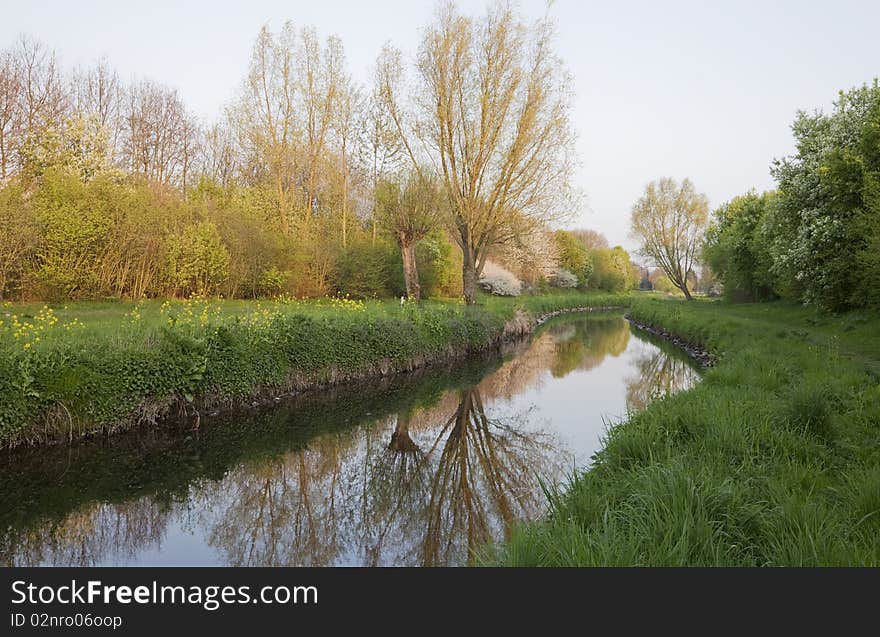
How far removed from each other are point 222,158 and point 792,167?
92.6 feet

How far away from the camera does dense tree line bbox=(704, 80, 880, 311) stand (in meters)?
13.2

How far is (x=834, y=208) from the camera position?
14.9 metres

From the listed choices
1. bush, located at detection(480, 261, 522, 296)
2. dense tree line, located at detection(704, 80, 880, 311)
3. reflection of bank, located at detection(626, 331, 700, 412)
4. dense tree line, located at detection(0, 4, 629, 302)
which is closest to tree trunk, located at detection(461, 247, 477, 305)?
dense tree line, located at detection(0, 4, 629, 302)

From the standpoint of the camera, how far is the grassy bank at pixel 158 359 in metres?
6.30

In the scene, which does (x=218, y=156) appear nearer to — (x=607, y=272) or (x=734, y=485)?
(x=734, y=485)

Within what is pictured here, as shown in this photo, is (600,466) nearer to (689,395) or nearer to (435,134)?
(689,395)

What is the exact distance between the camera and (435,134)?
64.8 ft

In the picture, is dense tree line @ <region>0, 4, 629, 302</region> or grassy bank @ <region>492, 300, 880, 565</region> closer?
grassy bank @ <region>492, 300, 880, 565</region>

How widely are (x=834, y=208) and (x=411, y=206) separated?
13151 millimetres

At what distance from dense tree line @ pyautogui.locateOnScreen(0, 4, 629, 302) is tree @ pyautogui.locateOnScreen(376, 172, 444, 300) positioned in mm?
75

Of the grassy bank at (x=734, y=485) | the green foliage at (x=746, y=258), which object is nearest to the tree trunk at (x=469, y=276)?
the green foliage at (x=746, y=258)

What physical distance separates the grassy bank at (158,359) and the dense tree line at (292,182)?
182 centimetres

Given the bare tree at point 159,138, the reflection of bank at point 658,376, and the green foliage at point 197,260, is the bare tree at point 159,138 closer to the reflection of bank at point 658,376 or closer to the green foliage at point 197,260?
the green foliage at point 197,260

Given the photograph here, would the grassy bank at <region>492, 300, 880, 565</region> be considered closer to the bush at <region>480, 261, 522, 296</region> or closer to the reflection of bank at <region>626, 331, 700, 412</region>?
the reflection of bank at <region>626, 331, 700, 412</region>
